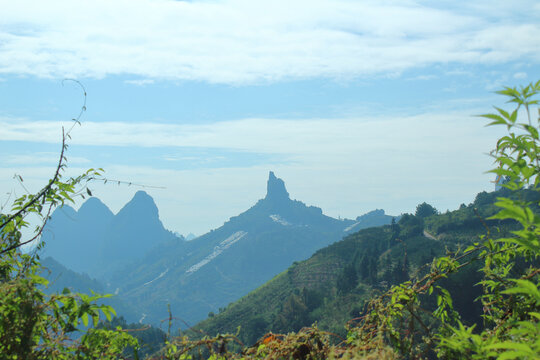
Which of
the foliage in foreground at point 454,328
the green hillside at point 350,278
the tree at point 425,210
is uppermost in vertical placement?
the foliage in foreground at point 454,328

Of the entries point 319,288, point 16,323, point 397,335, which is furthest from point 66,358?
point 319,288

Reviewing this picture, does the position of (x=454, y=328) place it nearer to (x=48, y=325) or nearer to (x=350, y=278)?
(x=48, y=325)

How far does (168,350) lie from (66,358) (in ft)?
2.07

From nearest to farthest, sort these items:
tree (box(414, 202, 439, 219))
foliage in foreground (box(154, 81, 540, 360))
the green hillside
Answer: foliage in foreground (box(154, 81, 540, 360))
the green hillside
tree (box(414, 202, 439, 219))

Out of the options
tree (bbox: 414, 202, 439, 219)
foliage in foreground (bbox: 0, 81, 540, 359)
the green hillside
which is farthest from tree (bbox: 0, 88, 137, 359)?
tree (bbox: 414, 202, 439, 219)

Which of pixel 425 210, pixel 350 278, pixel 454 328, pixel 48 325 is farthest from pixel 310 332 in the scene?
pixel 425 210

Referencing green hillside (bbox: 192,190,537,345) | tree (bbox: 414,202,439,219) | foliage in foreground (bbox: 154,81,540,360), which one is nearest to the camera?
foliage in foreground (bbox: 154,81,540,360)

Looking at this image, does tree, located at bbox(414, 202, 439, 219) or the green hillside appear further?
tree, located at bbox(414, 202, 439, 219)

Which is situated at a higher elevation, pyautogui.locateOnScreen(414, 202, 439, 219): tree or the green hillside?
pyautogui.locateOnScreen(414, 202, 439, 219): tree

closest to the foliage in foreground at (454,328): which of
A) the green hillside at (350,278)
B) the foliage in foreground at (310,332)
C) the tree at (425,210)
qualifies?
the foliage in foreground at (310,332)

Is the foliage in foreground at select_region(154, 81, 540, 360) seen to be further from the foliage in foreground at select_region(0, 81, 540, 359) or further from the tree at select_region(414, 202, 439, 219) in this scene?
the tree at select_region(414, 202, 439, 219)

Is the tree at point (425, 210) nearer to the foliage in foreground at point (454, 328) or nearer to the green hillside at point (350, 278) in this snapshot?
the green hillside at point (350, 278)

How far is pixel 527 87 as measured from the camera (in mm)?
2582

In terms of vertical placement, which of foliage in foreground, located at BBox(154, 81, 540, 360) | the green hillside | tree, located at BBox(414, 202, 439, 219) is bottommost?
the green hillside
